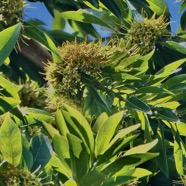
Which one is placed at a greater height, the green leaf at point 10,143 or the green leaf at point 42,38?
the green leaf at point 42,38

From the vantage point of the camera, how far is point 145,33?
194 centimetres

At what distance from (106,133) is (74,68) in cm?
32

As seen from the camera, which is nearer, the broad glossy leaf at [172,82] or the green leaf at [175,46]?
the broad glossy leaf at [172,82]

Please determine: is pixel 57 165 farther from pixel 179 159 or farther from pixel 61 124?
pixel 179 159

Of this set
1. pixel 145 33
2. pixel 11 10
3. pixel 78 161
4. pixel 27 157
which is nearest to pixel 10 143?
pixel 27 157

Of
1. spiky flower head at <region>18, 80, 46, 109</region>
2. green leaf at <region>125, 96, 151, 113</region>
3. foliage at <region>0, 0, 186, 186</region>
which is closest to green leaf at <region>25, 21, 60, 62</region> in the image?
foliage at <region>0, 0, 186, 186</region>

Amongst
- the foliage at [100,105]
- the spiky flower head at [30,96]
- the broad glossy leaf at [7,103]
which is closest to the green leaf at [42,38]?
the foliage at [100,105]

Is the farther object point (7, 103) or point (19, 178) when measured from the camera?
point (7, 103)

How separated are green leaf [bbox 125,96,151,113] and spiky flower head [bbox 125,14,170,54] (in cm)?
22

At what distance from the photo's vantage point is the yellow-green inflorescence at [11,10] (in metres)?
1.66

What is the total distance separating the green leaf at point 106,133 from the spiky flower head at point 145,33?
0.48 m

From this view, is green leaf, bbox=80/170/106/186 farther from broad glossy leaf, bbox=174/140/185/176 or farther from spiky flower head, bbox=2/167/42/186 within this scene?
broad glossy leaf, bbox=174/140/185/176

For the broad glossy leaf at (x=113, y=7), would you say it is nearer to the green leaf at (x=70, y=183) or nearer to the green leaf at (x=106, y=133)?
the green leaf at (x=106, y=133)

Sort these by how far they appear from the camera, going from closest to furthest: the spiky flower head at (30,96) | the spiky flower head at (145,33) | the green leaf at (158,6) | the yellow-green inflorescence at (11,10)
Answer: the yellow-green inflorescence at (11,10)
the spiky flower head at (145,33)
the green leaf at (158,6)
the spiky flower head at (30,96)
